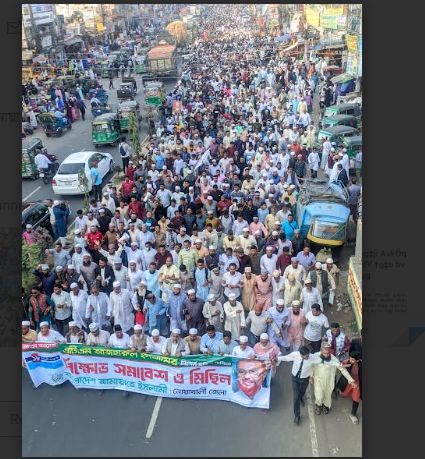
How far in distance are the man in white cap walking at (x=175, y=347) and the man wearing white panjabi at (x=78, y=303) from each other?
1544mm

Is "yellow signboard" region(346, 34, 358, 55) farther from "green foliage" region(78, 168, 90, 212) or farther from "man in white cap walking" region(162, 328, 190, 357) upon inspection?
"green foliage" region(78, 168, 90, 212)

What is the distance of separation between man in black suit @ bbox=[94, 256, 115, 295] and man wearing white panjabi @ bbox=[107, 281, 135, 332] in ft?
1.48

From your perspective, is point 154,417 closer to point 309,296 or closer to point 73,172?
point 309,296

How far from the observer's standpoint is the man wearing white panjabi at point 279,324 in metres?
7.04

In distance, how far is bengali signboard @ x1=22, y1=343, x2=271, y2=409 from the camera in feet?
21.6

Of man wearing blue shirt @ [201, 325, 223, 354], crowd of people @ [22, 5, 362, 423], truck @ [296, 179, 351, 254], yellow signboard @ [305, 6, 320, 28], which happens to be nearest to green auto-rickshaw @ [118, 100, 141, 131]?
crowd of people @ [22, 5, 362, 423]

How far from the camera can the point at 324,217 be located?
9227mm

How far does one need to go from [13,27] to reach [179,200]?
4.38 metres

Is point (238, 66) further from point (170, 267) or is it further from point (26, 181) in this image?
point (170, 267)

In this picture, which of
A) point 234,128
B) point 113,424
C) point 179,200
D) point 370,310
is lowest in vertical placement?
point 113,424

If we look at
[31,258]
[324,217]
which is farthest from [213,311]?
[31,258]

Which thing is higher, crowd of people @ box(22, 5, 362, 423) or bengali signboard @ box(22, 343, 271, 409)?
crowd of people @ box(22, 5, 362, 423)

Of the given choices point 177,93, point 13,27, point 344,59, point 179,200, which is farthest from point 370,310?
point 177,93

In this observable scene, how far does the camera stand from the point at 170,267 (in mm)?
7984
